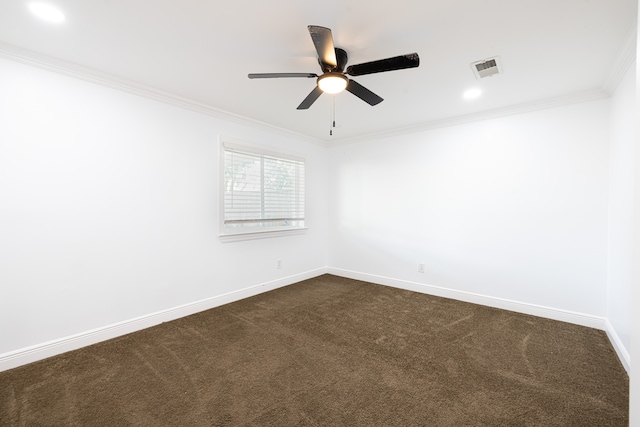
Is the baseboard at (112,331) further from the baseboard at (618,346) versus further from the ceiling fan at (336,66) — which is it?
the baseboard at (618,346)

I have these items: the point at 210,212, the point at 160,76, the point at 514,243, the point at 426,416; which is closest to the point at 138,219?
the point at 210,212

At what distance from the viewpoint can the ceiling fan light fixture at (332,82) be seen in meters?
2.10

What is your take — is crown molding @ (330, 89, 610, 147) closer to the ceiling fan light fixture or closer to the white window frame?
the white window frame

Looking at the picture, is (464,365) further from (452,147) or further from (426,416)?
(452,147)

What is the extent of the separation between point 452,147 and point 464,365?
2.75 metres

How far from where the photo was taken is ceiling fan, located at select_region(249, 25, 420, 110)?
1.74m

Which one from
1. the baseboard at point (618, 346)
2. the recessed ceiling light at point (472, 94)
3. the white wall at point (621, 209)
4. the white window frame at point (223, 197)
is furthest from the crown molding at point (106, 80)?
the baseboard at point (618, 346)

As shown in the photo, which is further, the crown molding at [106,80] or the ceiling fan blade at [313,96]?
the ceiling fan blade at [313,96]

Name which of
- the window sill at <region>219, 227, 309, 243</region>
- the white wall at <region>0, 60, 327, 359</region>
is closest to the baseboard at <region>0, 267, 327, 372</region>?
the white wall at <region>0, 60, 327, 359</region>

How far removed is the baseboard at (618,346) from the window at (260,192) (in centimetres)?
382

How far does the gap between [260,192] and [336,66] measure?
236 cm

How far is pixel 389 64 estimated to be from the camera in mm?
1884

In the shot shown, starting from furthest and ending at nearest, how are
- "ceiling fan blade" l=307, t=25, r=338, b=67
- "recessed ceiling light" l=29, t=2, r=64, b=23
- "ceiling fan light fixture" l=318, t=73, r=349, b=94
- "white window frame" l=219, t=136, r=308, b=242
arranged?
"white window frame" l=219, t=136, r=308, b=242, "ceiling fan light fixture" l=318, t=73, r=349, b=94, "recessed ceiling light" l=29, t=2, r=64, b=23, "ceiling fan blade" l=307, t=25, r=338, b=67

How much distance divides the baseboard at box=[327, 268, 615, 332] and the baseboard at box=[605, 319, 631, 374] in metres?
0.14
